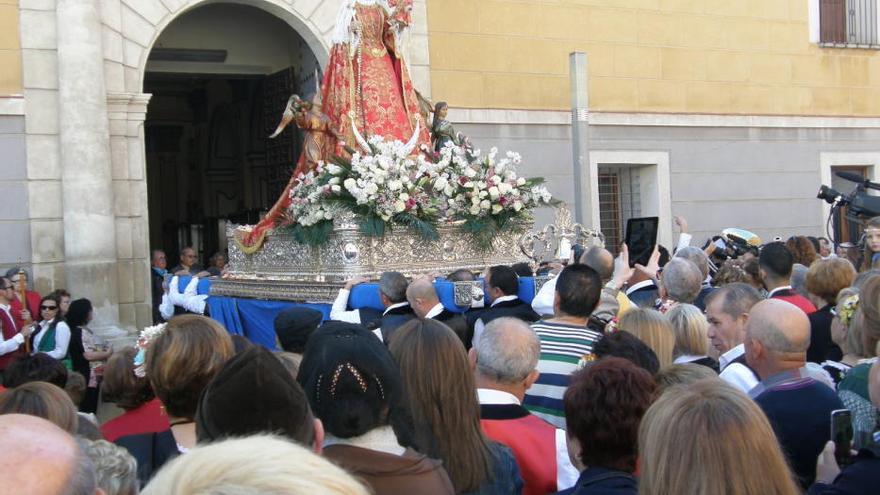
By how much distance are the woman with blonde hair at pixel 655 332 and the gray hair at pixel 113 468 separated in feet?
7.40

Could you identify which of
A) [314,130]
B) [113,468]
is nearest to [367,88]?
[314,130]

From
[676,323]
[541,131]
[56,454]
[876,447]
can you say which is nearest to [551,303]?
[676,323]

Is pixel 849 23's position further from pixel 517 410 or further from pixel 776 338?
pixel 517 410

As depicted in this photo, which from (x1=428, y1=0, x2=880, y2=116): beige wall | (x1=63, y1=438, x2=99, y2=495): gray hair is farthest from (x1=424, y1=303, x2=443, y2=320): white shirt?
(x1=428, y1=0, x2=880, y2=116): beige wall

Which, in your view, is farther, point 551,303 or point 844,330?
point 551,303

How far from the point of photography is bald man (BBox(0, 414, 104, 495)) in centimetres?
135

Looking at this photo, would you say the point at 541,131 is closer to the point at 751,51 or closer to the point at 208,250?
the point at 751,51

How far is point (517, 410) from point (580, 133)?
9264mm

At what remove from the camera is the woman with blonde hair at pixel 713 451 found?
1915 mm

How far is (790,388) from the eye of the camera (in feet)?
10.2

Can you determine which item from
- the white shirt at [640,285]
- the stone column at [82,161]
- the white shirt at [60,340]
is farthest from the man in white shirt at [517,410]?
the stone column at [82,161]

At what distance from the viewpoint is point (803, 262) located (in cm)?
692

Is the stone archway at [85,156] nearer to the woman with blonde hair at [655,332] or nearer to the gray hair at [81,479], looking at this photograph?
the woman with blonde hair at [655,332]

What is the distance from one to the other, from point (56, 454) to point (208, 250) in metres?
16.0
